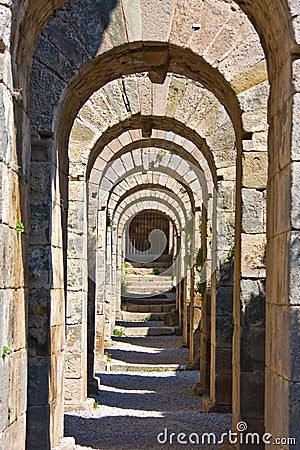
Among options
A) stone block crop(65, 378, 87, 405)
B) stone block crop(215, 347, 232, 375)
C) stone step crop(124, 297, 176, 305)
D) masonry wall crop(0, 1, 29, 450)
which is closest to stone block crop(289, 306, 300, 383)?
masonry wall crop(0, 1, 29, 450)

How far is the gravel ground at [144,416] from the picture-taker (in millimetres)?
8320

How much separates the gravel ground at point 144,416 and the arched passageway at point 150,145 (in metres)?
0.38

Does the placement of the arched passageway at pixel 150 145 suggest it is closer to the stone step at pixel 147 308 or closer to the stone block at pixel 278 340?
the stone block at pixel 278 340

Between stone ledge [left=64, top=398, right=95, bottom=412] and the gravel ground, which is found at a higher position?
stone ledge [left=64, top=398, right=95, bottom=412]

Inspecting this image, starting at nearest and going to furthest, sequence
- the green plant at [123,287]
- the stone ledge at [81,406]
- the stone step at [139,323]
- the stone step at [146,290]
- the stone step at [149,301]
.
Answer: the stone ledge at [81,406] → the stone step at [139,323] → the stone step at [149,301] → the green plant at [123,287] → the stone step at [146,290]

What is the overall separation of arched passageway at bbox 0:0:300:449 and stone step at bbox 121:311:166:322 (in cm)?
1056

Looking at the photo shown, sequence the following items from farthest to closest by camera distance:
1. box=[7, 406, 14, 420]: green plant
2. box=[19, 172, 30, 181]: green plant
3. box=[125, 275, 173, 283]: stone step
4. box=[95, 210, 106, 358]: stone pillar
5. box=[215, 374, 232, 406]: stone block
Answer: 1. box=[125, 275, 173, 283]: stone step
2. box=[95, 210, 106, 358]: stone pillar
3. box=[215, 374, 232, 406]: stone block
4. box=[19, 172, 30, 181]: green plant
5. box=[7, 406, 14, 420]: green plant

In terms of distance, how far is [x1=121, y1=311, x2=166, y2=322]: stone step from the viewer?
79.1 ft

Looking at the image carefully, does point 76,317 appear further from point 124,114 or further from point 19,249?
point 19,249

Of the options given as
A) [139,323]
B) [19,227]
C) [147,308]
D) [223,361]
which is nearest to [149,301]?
[147,308]

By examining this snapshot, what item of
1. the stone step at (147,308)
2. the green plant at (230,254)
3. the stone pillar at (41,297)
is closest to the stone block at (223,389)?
the green plant at (230,254)

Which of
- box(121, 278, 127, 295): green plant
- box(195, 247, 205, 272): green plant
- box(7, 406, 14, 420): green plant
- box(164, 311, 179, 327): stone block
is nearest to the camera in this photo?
box(7, 406, 14, 420): green plant

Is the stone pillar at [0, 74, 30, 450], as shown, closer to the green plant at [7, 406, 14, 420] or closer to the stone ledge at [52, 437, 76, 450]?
the green plant at [7, 406, 14, 420]

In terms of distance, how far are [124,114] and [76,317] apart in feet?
8.52
